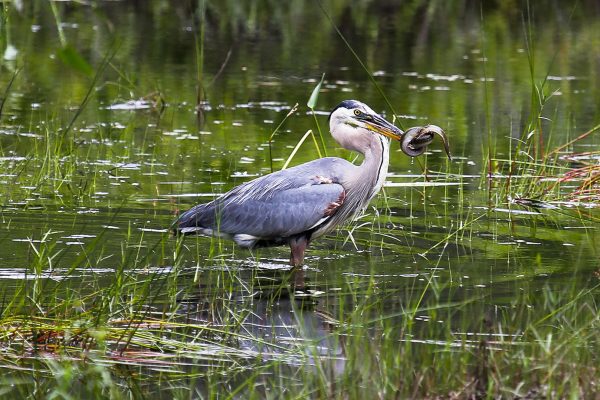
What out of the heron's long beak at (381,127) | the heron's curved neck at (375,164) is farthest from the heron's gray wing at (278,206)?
the heron's long beak at (381,127)

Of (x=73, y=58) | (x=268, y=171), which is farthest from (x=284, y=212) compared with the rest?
(x=73, y=58)

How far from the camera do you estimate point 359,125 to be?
7539 mm

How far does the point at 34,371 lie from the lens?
4836mm

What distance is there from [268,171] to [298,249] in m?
2.39

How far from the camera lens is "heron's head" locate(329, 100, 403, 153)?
751 cm

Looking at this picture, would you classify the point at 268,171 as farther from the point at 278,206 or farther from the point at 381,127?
the point at 278,206

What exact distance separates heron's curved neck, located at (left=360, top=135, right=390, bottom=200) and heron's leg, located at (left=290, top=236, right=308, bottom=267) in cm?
53

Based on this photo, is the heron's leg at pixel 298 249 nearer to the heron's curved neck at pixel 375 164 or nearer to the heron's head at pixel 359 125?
the heron's curved neck at pixel 375 164

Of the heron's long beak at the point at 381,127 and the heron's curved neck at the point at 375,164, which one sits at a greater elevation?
the heron's long beak at the point at 381,127

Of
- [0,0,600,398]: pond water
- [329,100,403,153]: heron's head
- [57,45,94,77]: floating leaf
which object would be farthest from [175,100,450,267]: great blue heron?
[57,45,94,77]: floating leaf

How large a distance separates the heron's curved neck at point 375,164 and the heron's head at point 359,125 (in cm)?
4

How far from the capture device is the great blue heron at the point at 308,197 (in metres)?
7.16

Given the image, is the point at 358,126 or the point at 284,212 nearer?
the point at 284,212

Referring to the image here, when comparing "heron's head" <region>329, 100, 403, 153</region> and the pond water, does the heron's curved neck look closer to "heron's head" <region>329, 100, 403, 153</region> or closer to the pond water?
"heron's head" <region>329, 100, 403, 153</region>
